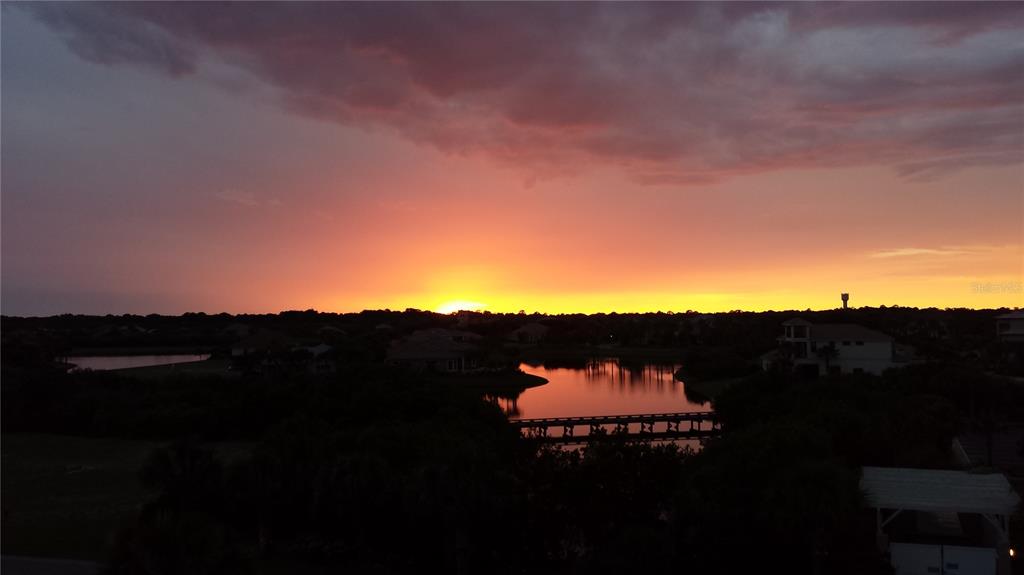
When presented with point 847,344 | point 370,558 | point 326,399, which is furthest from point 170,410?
point 847,344

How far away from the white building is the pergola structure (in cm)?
3907

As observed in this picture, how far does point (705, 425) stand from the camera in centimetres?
4769

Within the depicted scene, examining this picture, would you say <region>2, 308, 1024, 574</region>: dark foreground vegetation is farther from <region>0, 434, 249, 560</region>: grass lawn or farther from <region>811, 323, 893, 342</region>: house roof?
<region>811, 323, 893, 342</region>: house roof

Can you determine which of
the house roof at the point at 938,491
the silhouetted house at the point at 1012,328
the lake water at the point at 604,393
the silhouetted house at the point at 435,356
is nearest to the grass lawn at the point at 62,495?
the house roof at the point at 938,491

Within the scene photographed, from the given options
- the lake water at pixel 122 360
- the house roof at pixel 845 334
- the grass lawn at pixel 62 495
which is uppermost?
the house roof at pixel 845 334

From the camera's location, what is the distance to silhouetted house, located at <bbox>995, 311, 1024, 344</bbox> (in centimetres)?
5507

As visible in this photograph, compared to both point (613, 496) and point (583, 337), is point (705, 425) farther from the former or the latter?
point (583, 337)

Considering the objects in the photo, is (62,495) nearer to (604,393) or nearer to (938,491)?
(938,491)

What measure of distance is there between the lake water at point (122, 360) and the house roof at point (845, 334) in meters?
56.2

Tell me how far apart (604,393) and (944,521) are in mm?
46160

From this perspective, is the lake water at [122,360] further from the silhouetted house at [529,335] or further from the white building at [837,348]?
the silhouetted house at [529,335]

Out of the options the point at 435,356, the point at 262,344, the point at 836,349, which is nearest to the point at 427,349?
the point at 435,356

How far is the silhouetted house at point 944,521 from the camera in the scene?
682 inches

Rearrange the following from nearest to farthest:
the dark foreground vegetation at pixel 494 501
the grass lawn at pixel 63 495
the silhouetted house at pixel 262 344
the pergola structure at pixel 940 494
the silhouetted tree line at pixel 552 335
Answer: the dark foreground vegetation at pixel 494 501, the pergola structure at pixel 940 494, the grass lawn at pixel 63 495, the silhouetted tree line at pixel 552 335, the silhouetted house at pixel 262 344
